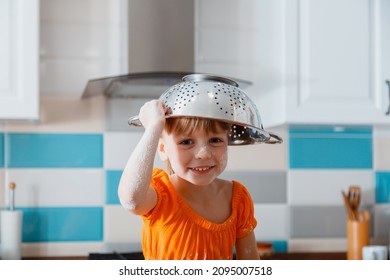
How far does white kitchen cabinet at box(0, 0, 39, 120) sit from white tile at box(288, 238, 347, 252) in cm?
70

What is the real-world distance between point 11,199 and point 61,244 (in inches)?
6.6

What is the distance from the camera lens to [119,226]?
61.8 inches

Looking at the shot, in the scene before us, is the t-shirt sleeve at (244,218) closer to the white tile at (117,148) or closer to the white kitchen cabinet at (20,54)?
the white kitchen cabinet at (20,54)

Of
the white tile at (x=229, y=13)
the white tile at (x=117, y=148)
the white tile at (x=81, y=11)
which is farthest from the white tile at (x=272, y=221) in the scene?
the white tile at (x=81, y=11)

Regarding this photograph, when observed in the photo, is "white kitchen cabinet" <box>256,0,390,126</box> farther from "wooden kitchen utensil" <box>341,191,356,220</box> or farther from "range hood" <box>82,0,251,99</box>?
"wooden kitchen utensil" <box>341,191,356,220</box>

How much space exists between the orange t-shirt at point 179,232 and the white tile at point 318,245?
887 mm

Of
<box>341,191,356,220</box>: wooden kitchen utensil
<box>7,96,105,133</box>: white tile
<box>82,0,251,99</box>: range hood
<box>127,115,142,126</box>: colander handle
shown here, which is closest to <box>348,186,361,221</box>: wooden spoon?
<box>341,191,356,220</box>: wooden kitchen utensil

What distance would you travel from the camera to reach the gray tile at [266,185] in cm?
162

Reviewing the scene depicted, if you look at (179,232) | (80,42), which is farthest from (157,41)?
(179,232)

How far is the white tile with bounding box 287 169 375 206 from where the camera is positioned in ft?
5.39

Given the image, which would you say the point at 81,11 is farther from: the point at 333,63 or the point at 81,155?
the point at 333,63

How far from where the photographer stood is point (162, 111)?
67cm
